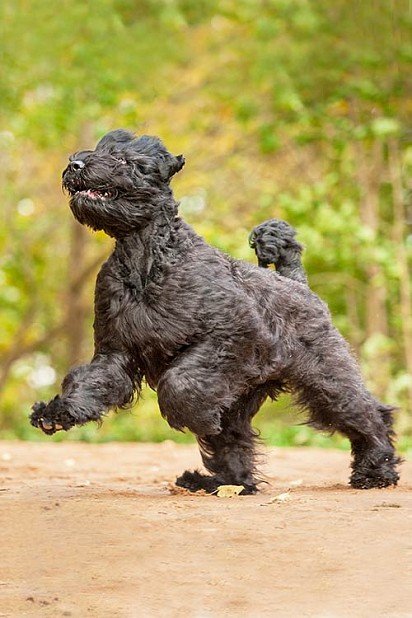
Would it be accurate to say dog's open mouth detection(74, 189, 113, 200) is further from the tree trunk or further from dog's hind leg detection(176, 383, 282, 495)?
the tree trunk

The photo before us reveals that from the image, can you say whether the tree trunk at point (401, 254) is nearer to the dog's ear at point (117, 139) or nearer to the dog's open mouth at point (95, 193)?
the dog's ear at point (117, 139)

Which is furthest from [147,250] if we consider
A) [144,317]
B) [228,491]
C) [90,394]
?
[228,491]

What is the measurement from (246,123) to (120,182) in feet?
40.4

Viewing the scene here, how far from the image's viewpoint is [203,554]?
15.5 feet

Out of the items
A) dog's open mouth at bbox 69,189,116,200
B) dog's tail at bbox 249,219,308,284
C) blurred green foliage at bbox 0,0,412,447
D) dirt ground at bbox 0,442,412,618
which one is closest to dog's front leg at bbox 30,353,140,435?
dirt ground at bbox 0,442,412,618

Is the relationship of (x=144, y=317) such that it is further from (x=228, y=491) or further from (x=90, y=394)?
(x=228, y=491)

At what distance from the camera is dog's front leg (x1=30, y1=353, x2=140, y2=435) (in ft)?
18.3

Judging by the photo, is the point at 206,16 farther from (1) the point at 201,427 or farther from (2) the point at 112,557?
(2) the point at 112,557

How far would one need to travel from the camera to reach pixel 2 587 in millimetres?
4414

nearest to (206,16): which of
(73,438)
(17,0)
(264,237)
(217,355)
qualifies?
(17,0)

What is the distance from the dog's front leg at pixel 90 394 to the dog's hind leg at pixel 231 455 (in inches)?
27.3

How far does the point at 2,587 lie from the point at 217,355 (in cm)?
187

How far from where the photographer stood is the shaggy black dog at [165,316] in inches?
227

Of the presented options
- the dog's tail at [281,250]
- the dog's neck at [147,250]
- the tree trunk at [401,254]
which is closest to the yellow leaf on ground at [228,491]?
the dog's neck at [147,250]
